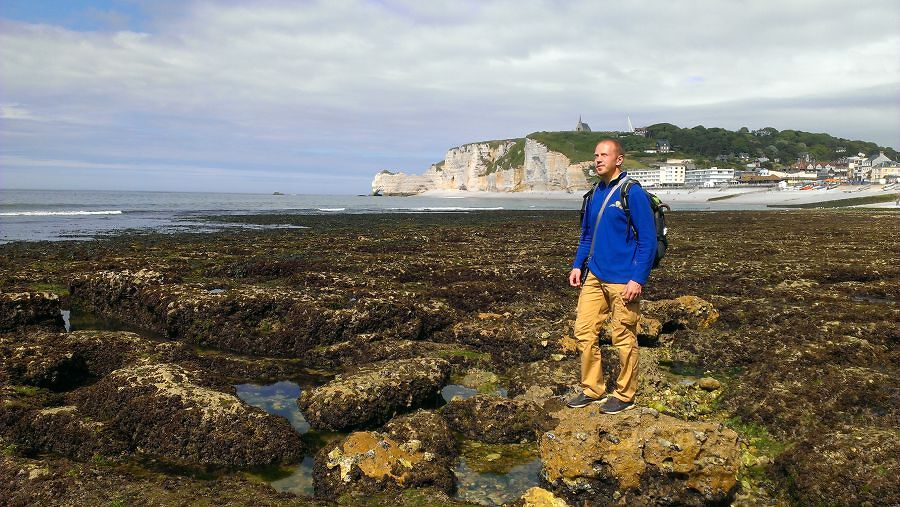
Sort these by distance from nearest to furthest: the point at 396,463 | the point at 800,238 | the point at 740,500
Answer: the point at 740,500 → the point at 396,463 → the point at 800,238

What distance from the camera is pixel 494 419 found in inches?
263

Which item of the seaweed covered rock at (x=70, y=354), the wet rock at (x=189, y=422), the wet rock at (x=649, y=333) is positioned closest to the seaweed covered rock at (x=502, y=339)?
the wet rock at (x=649, y=333)

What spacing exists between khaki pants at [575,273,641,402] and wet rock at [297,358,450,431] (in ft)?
7.67

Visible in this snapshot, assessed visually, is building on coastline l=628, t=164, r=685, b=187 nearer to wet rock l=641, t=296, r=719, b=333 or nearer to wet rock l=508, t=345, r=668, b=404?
wet rock l=641, t=296, r=719, b=333

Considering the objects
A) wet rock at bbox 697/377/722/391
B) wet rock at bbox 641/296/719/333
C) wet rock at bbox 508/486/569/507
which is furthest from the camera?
wet rock at bbox 641/296/719/333

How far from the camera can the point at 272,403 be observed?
7688 millimetres

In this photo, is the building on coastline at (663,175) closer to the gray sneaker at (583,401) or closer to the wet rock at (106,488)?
the gray sneaker at (583,401)

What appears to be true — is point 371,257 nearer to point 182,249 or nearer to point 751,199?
point 182,249

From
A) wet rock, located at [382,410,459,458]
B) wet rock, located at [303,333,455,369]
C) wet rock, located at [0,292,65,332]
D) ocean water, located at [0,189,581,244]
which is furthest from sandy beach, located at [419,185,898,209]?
wet rock, located at [382,410,459,458]

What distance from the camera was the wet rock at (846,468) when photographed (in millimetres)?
4555

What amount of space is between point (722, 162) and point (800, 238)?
16930 cm

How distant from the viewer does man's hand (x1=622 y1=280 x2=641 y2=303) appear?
539cm

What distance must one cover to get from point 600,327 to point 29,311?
10.5 metres

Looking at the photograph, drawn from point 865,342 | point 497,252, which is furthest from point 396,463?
point 497,252
